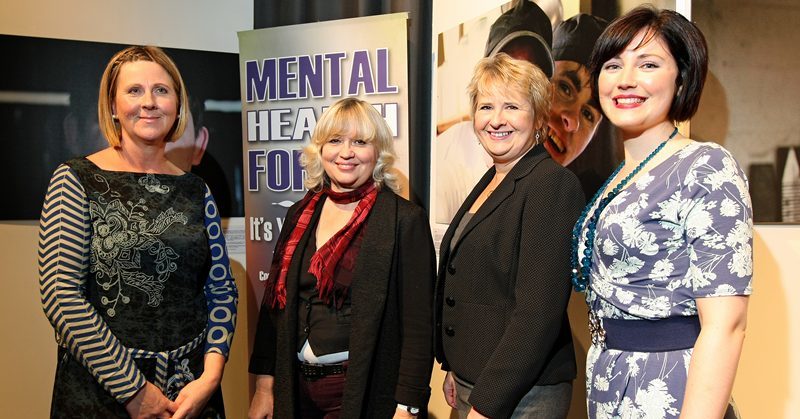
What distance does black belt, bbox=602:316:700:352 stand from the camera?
1473mm

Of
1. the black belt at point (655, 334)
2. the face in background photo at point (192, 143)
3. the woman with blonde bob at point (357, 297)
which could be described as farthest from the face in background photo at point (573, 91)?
the face in background photo at point (192, 143)

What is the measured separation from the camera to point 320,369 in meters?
2.24

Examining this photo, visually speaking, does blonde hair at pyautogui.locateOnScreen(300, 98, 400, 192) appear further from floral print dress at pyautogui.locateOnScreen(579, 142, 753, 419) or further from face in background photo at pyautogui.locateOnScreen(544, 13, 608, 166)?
floral print dress at pyautogui.locateOnScreen(579, 142, 753, 419)

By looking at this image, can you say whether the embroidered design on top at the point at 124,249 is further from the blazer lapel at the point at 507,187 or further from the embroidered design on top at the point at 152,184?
the blazer lapel at the point at 507,187

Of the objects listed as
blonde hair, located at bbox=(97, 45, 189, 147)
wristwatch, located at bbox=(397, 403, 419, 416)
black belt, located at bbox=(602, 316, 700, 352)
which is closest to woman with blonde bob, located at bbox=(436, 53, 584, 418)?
wristwatch, located at bbox=(397, 403, 419, 416)

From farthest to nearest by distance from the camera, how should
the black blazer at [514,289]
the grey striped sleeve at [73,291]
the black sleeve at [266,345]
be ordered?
the black sleeve at [266,345], the grey striped sleeve at [73,291], the black blazer at [514,289]

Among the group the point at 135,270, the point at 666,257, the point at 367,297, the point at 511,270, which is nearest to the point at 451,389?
the point at 367,297

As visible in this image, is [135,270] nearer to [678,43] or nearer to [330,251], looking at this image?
[330,251]

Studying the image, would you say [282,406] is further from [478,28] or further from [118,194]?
[478,28]

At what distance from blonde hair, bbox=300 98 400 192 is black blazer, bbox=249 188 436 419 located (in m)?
0.15

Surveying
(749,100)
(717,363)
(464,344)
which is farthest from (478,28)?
(717,363)

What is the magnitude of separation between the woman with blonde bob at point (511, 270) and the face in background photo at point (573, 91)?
38 cm

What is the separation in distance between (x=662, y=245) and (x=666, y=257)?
27 mm

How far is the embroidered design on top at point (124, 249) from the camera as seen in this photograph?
217 cm
